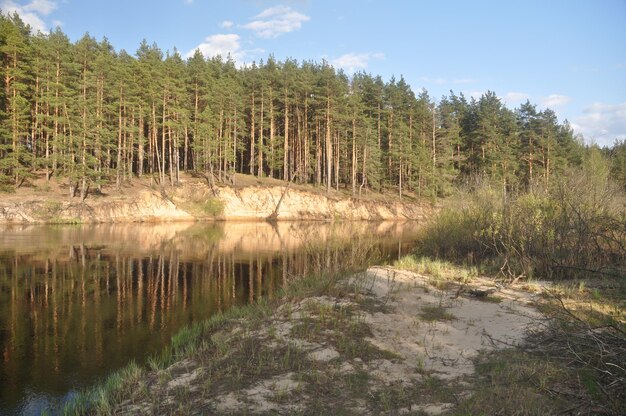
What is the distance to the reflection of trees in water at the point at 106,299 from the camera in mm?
8695

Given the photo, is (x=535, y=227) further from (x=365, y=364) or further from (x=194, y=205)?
(x=194, y=205)

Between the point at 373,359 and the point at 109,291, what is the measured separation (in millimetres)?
11325

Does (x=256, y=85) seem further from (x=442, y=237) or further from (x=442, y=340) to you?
(x=442, y=340)

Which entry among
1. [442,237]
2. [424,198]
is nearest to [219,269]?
[442,237]

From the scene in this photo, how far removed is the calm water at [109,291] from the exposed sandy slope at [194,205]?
39.7 feet

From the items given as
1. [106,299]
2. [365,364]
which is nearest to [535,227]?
[365,364]

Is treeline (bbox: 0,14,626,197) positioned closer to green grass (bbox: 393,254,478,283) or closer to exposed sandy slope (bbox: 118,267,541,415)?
green grass (bbox: 393,254,478,283)

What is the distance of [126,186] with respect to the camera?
48.5m

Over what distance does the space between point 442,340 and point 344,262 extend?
183 inches

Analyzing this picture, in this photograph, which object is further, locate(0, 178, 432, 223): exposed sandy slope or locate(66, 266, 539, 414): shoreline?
locate(0, 178, 432, 223): exposed sandy slope

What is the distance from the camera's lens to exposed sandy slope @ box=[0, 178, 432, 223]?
3969cm

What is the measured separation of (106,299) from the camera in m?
13.8

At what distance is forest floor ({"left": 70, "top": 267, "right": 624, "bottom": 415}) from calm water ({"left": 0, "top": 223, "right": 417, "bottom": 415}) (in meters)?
1.35

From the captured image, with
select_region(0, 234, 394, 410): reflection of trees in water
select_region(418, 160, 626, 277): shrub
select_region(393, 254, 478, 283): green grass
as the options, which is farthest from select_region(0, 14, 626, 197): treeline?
select_region(393, 254, 478, 283): green grass
